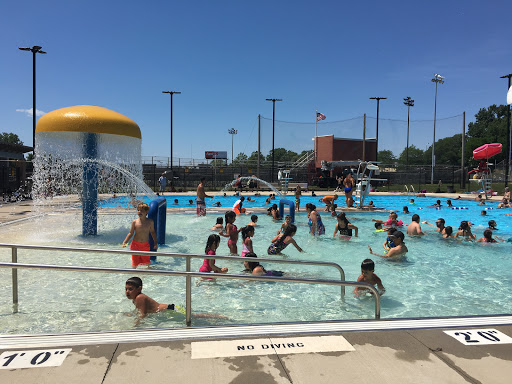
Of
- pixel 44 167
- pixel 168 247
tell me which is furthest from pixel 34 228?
pixel 168 247

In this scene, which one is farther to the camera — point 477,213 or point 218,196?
point 218,196

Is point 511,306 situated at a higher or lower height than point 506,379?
lower

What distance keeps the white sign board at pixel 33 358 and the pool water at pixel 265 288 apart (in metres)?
1.80

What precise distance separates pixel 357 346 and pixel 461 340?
3.40ft

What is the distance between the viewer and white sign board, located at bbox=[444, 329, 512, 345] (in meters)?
3.44

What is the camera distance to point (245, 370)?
9.55ft

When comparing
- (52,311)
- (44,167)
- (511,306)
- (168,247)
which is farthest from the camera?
(44,167)

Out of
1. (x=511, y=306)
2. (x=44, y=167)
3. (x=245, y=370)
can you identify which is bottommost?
(x=511, y=306)

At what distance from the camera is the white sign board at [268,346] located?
10.4 ft

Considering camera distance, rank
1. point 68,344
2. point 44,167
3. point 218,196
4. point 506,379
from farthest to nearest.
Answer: point 218,196, point 44,167, point 68,344, point 506,379

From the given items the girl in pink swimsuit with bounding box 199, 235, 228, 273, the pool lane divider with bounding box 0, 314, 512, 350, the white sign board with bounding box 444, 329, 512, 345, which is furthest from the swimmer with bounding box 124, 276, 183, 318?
the white sign board with bounding box 444, 329, 512, 345

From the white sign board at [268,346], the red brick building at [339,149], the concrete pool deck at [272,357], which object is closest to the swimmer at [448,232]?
the concrete pool deck at [272,357]

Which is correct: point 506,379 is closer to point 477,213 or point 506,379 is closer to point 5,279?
point 5,279

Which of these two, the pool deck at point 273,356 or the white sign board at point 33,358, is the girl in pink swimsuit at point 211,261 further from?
the white sign board at point 33,358
